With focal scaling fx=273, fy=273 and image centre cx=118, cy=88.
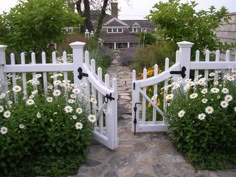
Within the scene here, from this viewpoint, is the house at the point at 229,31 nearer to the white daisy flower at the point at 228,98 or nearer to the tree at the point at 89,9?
the white daisy flower at the point at 228,98

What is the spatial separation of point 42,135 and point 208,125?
1667mm

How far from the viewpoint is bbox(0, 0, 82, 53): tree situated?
3.82 m

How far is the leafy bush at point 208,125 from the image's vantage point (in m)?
2.78

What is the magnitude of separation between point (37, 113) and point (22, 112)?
0.57 ft

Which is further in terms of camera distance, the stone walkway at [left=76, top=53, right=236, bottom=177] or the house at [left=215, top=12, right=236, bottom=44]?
the house at [left=215, top=12, right=236, bottom=44]

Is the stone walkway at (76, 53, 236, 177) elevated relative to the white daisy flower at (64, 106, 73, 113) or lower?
lower

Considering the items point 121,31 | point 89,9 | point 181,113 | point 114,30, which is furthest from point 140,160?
point 121,31

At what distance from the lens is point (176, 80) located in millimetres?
3459

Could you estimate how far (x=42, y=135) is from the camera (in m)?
2.71

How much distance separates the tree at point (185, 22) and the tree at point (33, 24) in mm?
1553

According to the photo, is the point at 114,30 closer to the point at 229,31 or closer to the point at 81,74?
the point at 229,31

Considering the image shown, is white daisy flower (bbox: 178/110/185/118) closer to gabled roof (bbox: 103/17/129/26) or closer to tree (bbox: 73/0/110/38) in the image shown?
tree (bbox: 73/0/110/38)

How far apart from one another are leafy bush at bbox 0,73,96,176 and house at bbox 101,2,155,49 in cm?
2156

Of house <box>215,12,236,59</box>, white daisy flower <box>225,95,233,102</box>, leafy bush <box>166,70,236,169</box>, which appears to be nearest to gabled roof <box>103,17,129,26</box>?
house <box>215,12,236,59</box>
